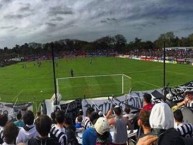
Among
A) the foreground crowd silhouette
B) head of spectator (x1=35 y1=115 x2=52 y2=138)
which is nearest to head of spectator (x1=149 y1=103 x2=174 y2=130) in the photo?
the foreground crowd silhouette

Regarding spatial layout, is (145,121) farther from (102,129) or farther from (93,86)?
(93,86)

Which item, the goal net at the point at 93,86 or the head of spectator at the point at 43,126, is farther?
the goal net at the point at 93,86

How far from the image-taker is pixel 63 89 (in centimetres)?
4338

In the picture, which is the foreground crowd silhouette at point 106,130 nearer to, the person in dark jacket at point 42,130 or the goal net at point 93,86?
the person in dark jacket at point 42,130

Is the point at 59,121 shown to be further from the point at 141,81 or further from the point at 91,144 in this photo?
the point at 141,81

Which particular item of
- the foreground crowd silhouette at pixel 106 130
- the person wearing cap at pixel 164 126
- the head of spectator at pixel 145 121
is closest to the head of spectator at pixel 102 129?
the foreground crowd silhouette at pixel 106 130

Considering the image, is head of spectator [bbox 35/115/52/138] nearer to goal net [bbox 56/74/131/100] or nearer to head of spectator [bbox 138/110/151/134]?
head of spectator [bbox 138/110/151/134]

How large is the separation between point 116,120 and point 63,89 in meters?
34.2

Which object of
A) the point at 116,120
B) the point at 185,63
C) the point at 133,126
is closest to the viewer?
the point at 116,120

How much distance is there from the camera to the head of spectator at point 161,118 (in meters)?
4.73

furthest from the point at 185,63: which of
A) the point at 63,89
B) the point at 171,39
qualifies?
the point at 171,39

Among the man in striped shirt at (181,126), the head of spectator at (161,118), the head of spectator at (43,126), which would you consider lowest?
the man in striped shirt at (181,126)

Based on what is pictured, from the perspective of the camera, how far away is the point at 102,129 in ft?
20.7

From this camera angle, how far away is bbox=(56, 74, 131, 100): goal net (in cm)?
3846
